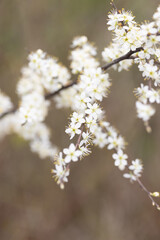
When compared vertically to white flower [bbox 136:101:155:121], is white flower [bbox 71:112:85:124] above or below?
below

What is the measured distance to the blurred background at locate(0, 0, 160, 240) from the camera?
334cm

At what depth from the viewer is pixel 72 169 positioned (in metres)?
3.61

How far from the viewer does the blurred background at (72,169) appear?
131 inches

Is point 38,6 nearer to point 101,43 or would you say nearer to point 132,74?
point 101,43

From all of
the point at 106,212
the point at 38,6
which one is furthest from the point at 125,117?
the point at 38,6

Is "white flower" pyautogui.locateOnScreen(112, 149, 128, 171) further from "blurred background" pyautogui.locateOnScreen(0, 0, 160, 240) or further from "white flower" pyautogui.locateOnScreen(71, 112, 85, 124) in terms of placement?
"blurred background" pyautogui.locateOnScreen(0, 0, 160, 240)

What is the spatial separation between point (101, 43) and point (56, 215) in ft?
7.81

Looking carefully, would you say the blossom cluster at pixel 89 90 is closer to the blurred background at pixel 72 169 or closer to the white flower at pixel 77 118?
the white flower at pixel 77 118

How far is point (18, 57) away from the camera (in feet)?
10.9

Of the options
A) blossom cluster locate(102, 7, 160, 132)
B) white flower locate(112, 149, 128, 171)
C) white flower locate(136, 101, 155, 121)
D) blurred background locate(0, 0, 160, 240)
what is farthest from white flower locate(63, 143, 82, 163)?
blurred background locate(0, 0, 160, 240)

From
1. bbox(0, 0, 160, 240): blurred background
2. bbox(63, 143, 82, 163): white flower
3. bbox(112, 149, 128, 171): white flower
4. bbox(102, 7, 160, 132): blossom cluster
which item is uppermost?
bbox(0, 0, 160, 240): blurred background

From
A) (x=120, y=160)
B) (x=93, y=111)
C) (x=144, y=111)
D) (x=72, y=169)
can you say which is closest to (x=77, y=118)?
(x=93, y=111)

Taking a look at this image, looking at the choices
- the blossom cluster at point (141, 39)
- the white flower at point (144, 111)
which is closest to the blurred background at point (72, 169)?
the white flower at point (144, 111)

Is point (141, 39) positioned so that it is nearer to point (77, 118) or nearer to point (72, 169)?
point (77, 118)
